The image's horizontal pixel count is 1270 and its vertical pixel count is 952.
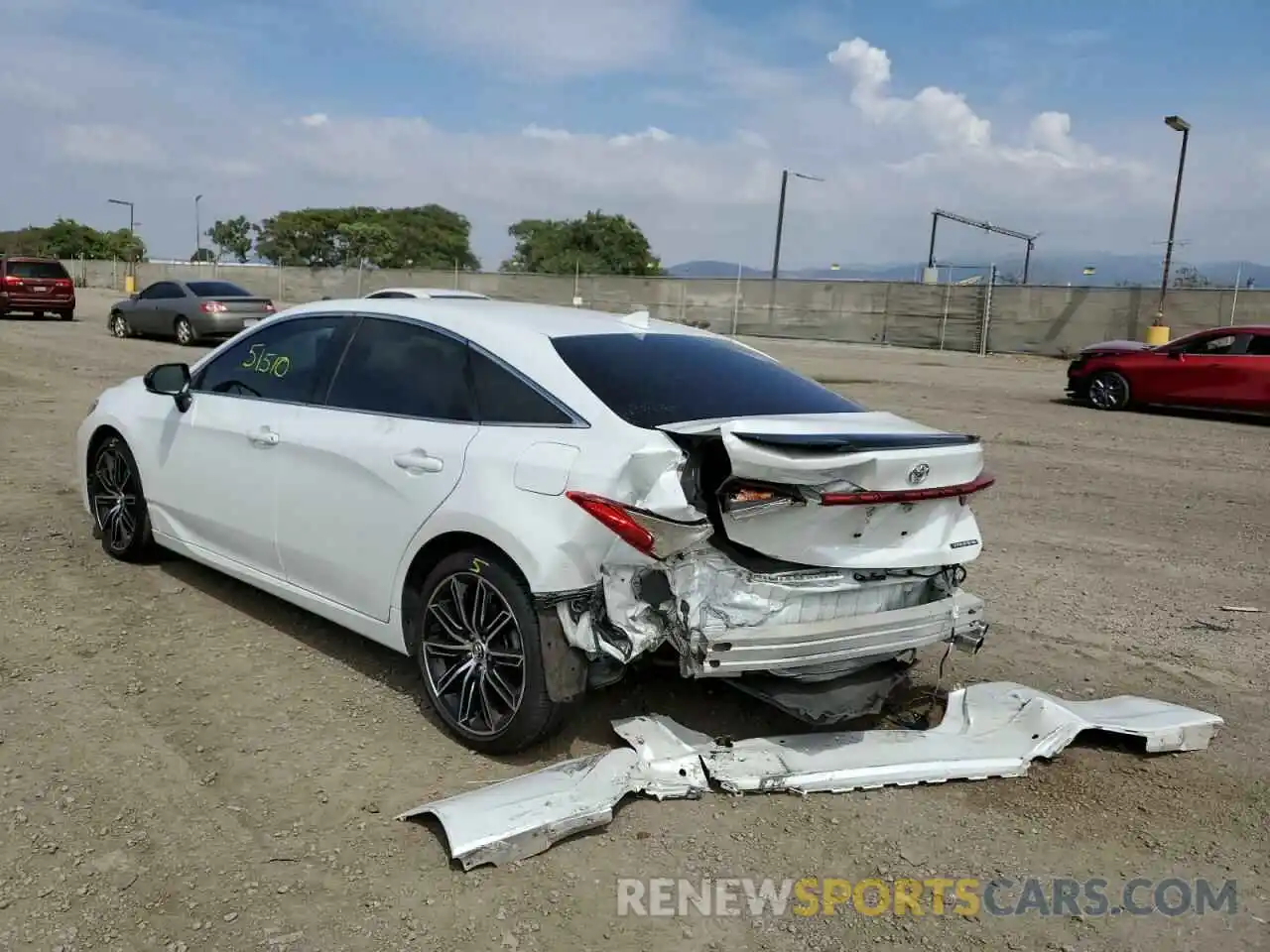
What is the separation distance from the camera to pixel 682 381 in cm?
416

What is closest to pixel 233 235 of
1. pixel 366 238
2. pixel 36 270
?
pixel 366 238

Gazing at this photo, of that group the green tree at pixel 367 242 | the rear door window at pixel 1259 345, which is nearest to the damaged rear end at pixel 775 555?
the rear door window at pixel 1259 345

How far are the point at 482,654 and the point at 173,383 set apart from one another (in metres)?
2.65

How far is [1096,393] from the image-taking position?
1616 centimetres

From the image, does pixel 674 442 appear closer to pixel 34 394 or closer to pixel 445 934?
pixel 445 934

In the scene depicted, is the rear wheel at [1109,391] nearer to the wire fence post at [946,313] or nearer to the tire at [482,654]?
the tire at [482,654]

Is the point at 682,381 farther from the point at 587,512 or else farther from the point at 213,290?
the point at 213,290

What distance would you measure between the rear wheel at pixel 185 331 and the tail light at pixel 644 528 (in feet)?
65.3

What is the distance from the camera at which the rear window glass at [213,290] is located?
21.2m

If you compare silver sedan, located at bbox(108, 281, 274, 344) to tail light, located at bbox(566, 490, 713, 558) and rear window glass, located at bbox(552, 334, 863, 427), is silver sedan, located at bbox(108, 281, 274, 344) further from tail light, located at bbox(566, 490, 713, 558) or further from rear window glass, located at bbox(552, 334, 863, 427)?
tail light, located at bbox(566, 490, 713, 558)

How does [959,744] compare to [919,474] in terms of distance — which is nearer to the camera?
[919,474]

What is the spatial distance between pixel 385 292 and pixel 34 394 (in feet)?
31.5

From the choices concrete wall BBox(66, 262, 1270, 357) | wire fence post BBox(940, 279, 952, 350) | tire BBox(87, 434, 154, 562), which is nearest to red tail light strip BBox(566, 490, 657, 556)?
tire BBox(87, 434, 154, 562)

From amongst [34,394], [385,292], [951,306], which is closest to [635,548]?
[385,292]
